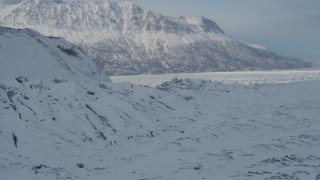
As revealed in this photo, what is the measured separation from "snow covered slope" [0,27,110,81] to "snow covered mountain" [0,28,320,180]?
19cm

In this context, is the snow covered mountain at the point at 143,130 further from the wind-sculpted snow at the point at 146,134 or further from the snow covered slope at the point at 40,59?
the snow covered slope at the point at 40,59

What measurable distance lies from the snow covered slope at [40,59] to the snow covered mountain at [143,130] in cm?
19

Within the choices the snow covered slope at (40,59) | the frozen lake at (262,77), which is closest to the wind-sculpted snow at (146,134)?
the snow covered slope at (40,59)

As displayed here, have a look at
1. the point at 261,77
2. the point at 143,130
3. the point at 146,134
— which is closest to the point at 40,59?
the point at 143,130

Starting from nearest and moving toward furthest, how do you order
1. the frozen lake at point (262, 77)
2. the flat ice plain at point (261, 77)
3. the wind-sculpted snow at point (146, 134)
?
the wind-sculpted snow at point (146, 134) < the flat ice plain at point (261, 77) < the frozen lake at point (262, 77)

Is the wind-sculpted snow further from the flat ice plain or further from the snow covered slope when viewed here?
the flat ice plain

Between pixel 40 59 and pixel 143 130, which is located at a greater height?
pixel 40 59

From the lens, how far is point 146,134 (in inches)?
1305

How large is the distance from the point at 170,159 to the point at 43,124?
8.81m

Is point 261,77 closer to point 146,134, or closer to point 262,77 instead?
point 262,77

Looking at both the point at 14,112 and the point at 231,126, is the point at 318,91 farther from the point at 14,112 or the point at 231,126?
the point at 14,112

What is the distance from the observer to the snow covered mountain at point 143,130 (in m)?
24.4

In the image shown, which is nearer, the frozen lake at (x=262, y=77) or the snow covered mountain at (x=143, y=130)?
the snow covered mountain at (x=143, y=130)

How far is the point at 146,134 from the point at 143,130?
85 cm
